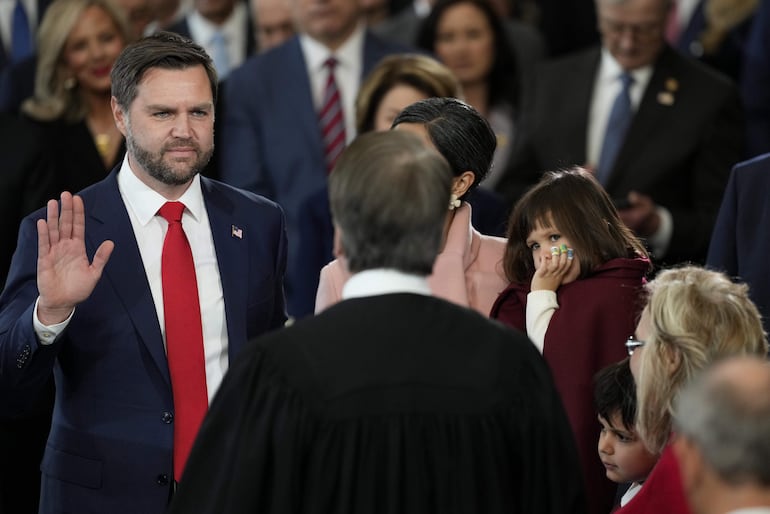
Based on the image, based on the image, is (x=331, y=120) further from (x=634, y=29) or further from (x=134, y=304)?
(x=134, y=304)

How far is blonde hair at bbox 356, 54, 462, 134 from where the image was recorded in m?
5.36

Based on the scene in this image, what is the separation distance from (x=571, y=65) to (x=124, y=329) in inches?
135

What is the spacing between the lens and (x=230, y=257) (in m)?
3.88

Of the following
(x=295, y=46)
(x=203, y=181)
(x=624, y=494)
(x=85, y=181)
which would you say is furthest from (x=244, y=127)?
(x=624, y=494)

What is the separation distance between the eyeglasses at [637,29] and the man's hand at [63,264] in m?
3.32

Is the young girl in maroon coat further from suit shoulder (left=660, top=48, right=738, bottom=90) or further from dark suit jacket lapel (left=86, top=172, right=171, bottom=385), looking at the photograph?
suit shoulder (left=660, top=48, right=738, bottom=90)

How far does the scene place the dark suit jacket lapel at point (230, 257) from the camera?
381 cm

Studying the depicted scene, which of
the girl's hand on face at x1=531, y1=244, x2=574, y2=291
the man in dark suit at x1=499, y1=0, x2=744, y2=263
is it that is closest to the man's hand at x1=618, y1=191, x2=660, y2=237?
the man in dark suit at x1=499, y1=0, x2=744, y2=263

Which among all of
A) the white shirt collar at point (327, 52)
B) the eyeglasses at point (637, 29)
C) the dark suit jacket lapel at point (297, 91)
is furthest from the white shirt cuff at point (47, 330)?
the eyeglasses at point (637, 29)

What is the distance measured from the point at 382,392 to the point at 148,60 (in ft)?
4.69

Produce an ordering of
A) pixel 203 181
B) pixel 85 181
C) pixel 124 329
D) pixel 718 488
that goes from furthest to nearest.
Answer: pixel 85 181 < pixel 203 181 < pixel 124 329 < pixel 718 488

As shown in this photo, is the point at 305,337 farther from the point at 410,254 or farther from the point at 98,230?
the point at 98,230

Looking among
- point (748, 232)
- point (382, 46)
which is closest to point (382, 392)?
point (748, 232)

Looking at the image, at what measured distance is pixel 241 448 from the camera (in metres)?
2.83
